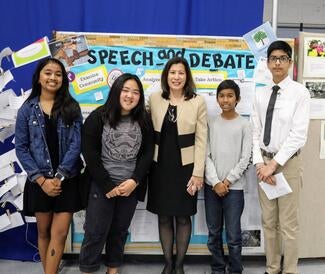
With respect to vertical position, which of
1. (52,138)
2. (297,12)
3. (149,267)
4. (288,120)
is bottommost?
(149,267)

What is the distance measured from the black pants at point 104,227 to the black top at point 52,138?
0.91 ft

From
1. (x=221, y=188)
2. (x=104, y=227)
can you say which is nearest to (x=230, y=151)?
(x=221, y=188)

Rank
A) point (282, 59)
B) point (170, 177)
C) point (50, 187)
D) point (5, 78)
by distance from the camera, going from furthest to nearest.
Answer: point (5, 78), point (170, 177), point (282, 59), point (50, 187)

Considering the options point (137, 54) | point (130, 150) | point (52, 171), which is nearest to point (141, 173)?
point (130, 150)

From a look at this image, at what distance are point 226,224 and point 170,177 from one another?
51cm

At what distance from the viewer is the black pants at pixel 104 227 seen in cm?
206

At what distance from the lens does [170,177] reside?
2.19 metres

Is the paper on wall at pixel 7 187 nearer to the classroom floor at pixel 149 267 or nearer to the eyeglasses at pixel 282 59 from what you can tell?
the classroom floor at pixel 149 267

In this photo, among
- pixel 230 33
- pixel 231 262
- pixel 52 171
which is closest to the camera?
pixel 52 171

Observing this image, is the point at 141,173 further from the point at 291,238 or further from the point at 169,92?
the point at 291,238

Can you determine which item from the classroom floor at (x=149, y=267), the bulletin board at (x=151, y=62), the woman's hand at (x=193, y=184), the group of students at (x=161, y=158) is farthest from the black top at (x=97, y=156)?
the classroom floor at (x=149, y=267)

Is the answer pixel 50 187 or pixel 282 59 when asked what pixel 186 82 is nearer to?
pixel 282 59

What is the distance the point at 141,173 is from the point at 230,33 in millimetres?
1230

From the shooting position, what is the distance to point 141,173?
6.76 ft
